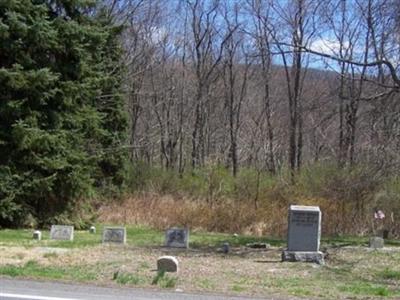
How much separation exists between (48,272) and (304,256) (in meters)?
5.36

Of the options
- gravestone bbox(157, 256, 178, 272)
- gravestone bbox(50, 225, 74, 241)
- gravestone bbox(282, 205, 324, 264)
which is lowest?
gravestone bbox(50, 225, 74, 241)

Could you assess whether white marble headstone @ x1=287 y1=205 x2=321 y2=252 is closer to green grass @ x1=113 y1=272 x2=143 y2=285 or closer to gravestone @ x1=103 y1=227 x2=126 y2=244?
green grass @ x1=113 y1=272 x2=143 y2=285

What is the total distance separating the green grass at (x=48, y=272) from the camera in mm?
11078

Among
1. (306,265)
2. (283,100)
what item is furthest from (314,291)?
(283,100)

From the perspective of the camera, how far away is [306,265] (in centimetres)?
1374

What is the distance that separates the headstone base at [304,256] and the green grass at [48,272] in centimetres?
436

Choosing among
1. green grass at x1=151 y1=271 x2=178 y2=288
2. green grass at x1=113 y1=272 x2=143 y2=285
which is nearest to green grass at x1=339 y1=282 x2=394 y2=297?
green grass at x1=151 y1=271 x2=178 y2=288

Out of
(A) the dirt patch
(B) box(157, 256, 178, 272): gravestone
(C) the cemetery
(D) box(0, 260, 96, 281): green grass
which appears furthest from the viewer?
(B) box(157, 256, 178, 272): gravestone

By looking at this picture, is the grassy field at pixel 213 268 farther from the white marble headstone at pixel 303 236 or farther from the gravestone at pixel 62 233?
the white marble headstone at pixel 303 236

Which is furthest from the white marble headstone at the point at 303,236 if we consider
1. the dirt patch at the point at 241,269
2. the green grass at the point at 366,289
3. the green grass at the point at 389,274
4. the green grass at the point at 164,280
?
the green grass at the point at 164,280

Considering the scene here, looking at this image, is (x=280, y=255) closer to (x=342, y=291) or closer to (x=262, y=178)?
(x=342, y=291)

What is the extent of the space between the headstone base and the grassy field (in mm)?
219

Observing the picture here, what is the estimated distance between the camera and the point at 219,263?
1373cm

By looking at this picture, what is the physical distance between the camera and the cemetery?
10.8 meters
